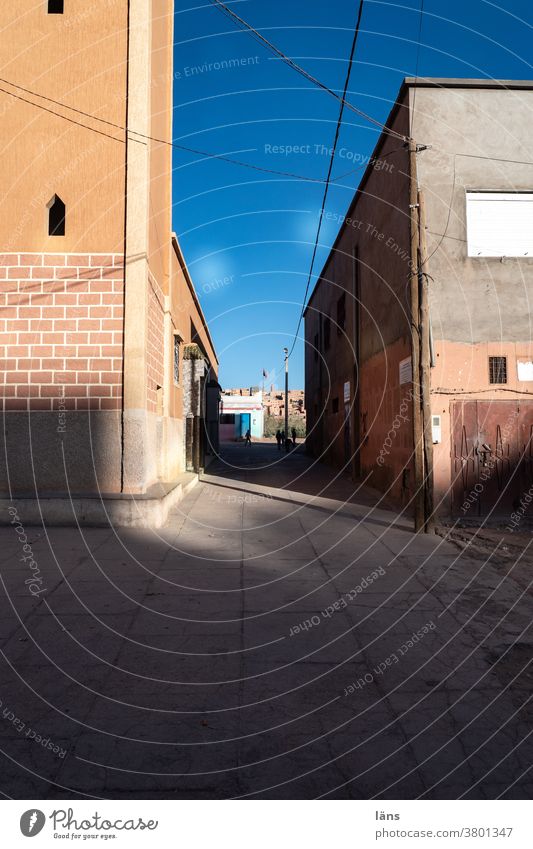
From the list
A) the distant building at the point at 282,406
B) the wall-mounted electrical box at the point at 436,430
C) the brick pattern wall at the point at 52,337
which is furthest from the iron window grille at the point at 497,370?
the distant building at the point at 282,406

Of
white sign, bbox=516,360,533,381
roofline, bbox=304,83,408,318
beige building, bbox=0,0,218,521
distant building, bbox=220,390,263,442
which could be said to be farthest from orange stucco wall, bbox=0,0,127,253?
distant building, bbox=220,390,263,442

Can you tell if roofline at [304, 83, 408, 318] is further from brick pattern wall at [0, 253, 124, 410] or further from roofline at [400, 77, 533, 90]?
brick pattern wall at [0, 253, 124, 410]

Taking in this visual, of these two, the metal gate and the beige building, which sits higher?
the beige building

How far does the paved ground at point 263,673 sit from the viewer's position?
232 centimetres

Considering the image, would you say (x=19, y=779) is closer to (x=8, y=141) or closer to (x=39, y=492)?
(x=39, y=492)

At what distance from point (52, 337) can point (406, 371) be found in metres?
6.07

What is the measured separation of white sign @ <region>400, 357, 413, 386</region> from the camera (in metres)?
9.02

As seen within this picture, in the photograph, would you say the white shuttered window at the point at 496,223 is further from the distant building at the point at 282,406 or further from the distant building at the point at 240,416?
the distant building at the point at 282,406

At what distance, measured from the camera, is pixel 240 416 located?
173 feet

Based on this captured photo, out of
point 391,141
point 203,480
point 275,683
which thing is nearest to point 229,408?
point 203,480

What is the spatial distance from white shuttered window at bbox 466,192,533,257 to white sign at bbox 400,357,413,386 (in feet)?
7.08

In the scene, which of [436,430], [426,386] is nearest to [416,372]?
[426,386]

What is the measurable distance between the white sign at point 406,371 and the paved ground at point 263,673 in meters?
3.52

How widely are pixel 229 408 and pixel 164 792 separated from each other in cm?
5144
